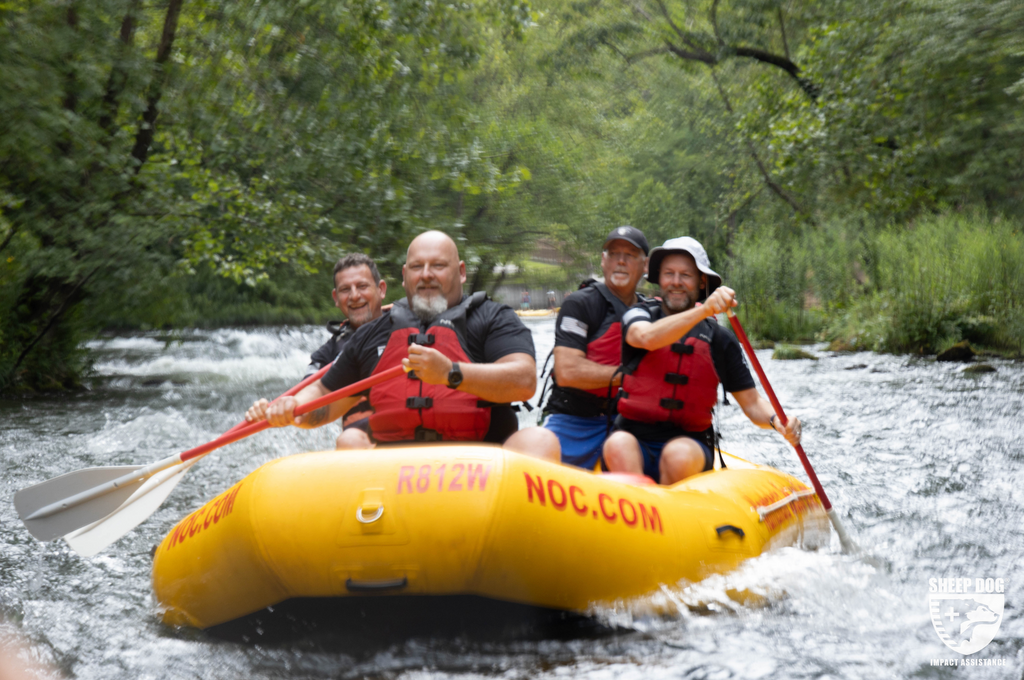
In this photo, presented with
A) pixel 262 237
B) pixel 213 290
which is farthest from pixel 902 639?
pixel 213 290

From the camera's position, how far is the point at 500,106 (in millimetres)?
12602

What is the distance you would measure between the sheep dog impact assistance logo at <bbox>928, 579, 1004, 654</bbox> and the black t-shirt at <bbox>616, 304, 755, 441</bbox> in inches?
37.8

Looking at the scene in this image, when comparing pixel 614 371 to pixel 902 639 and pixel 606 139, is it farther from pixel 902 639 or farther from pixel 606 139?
pixel 606 139

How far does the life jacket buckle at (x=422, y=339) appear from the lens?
259 centimetres

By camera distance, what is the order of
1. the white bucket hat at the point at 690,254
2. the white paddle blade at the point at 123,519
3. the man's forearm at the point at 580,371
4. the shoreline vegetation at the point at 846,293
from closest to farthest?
the white paddle blade at the point at 123,519, the white bucket hat at the point at 690,254, the man's forearm at the point at 580,371, the shoreline vegetation at the point at 846,293

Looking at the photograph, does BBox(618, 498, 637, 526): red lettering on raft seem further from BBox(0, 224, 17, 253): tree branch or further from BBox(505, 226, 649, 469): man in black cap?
BBox(0, 224, 17, 253): tree branch

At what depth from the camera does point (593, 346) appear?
3.26 metres

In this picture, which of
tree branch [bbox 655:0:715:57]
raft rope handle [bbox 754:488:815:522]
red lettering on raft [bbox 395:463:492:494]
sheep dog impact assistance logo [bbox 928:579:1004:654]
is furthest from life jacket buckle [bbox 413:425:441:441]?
tree branch [bbox 655:0:715:57]

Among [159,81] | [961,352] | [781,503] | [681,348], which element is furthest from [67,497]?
[961,352]

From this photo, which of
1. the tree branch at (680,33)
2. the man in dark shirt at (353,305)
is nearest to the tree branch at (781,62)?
the tree branch at (680,33)

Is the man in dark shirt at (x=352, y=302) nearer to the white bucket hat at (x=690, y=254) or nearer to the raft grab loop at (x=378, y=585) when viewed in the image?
the white bucket hat at (x=690, y=254)

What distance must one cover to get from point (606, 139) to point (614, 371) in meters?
13.5

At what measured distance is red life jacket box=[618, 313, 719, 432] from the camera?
9.66ft

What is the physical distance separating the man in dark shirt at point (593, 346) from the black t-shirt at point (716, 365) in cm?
21
